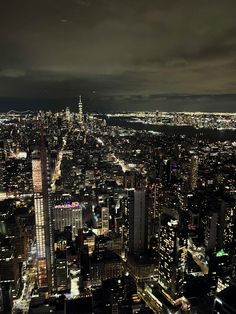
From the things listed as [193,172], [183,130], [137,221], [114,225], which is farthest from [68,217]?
[183,130]

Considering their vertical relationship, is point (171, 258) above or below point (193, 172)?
below

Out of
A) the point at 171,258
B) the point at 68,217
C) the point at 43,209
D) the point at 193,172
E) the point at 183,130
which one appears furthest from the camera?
the point at 183,130

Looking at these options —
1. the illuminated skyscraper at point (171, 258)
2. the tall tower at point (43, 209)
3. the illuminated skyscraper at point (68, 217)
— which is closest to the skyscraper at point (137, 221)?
the illuminated skyscraper at point (171, 258)

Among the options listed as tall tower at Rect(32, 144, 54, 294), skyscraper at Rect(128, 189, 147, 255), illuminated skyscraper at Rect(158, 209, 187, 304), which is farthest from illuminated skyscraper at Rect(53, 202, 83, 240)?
illuminated skyscraper at Rect(158, 209, 187, 304)

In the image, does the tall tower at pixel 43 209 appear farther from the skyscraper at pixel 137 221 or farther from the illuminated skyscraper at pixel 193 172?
the illuminated skyscraper at pixel 193 172

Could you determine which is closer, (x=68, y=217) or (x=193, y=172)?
(x=68, y=217)

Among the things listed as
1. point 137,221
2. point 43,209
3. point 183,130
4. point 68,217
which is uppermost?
point 183,130

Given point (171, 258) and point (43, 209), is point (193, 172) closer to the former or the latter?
point (171, 258)

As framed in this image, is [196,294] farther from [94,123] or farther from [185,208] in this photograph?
[94,123]

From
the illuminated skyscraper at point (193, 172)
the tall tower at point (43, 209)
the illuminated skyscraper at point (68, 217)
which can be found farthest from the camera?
the illuminated skyscraper at point (193, 172)
